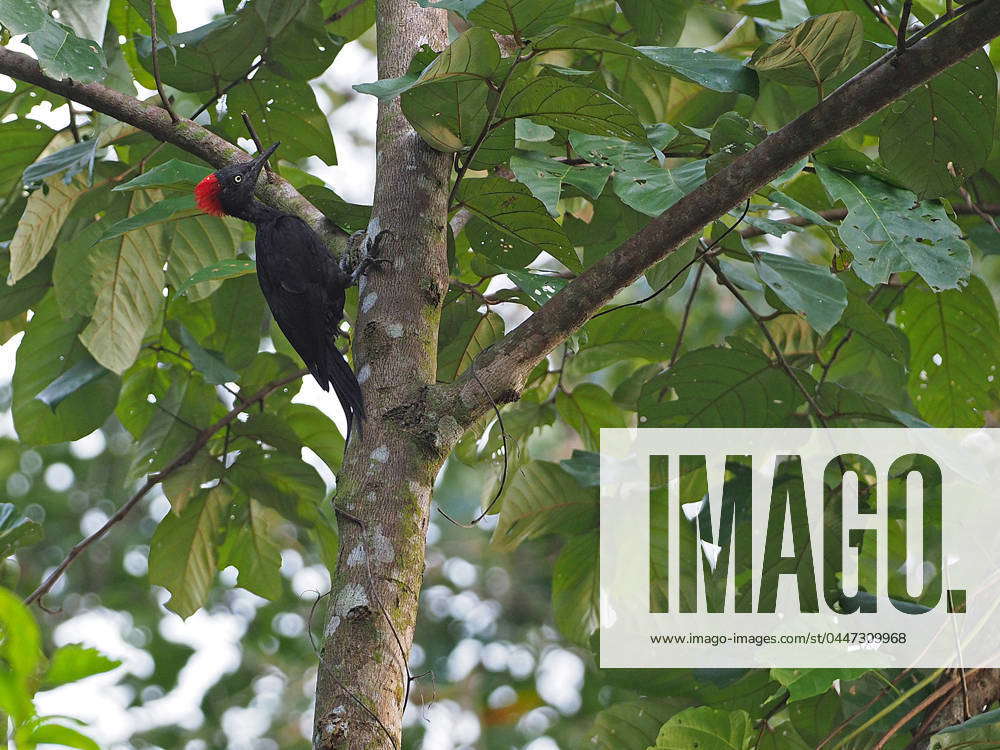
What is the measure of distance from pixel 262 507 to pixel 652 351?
50.0 inches

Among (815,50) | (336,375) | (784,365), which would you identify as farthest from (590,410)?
(815,50)

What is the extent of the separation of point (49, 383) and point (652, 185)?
1.83 metres

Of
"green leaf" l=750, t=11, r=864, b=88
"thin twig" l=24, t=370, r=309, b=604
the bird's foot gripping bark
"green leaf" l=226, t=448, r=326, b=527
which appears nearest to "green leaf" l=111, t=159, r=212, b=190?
the bird's foot gripping bark

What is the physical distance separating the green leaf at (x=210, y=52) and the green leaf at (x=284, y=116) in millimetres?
138

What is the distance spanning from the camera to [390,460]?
1694mm

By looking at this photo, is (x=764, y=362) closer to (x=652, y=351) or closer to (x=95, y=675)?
(x=652, y=351)

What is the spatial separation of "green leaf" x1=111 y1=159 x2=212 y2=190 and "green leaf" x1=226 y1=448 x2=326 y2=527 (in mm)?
890

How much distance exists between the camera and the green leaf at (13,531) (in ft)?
8.20

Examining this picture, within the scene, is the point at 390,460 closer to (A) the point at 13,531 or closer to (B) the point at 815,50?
(B) the point at 815,50

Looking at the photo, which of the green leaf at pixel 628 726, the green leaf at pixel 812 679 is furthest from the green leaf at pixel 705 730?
the green leaf at pixel 628 726

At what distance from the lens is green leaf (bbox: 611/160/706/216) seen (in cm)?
172

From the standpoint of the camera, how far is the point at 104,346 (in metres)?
2.44

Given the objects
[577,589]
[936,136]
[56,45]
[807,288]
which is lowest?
[577,589]

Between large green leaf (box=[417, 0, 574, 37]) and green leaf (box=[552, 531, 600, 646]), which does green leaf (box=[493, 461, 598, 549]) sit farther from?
large green leaf (box=[417, 0, 574, 37])
